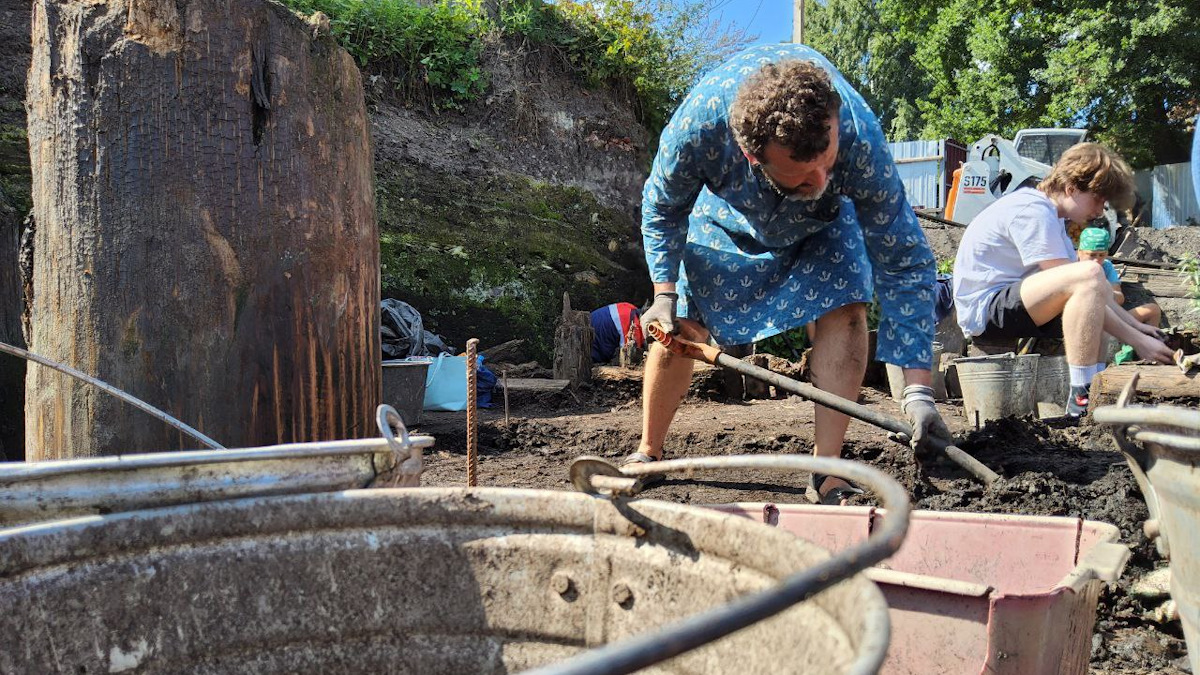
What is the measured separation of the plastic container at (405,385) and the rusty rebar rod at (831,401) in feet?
6.75

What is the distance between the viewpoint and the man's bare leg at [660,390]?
3295 mm

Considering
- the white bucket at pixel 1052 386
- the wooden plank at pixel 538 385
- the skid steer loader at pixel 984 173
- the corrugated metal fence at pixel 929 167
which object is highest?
the corrugated metal fence at pixel 929 167

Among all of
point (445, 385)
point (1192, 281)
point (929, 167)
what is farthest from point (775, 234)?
point (929, 167)

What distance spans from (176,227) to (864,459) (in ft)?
8.87

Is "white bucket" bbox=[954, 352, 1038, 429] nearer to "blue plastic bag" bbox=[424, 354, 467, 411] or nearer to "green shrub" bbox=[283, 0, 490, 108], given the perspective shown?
"blue plastic bag" bbox=[424, 354, 467, 411]

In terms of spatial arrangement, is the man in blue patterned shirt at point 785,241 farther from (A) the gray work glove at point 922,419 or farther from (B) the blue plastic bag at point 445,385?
(B) the blue plastic bag at point 445,385

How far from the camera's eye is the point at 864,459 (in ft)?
12.0

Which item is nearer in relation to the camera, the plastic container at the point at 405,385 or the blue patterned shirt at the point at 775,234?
the blue patterned shirt at the point at 775,234

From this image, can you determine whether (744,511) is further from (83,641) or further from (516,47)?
(516,47)

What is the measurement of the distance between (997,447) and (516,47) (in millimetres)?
6921

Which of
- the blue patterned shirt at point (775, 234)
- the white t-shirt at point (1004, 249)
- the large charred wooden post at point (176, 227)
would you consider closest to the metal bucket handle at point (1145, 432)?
the blue patterned shirt at point (775, 234)

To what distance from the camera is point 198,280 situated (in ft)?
6.72

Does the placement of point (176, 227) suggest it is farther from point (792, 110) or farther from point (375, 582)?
point (792, 110)

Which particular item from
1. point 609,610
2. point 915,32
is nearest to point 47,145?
point 609,610
